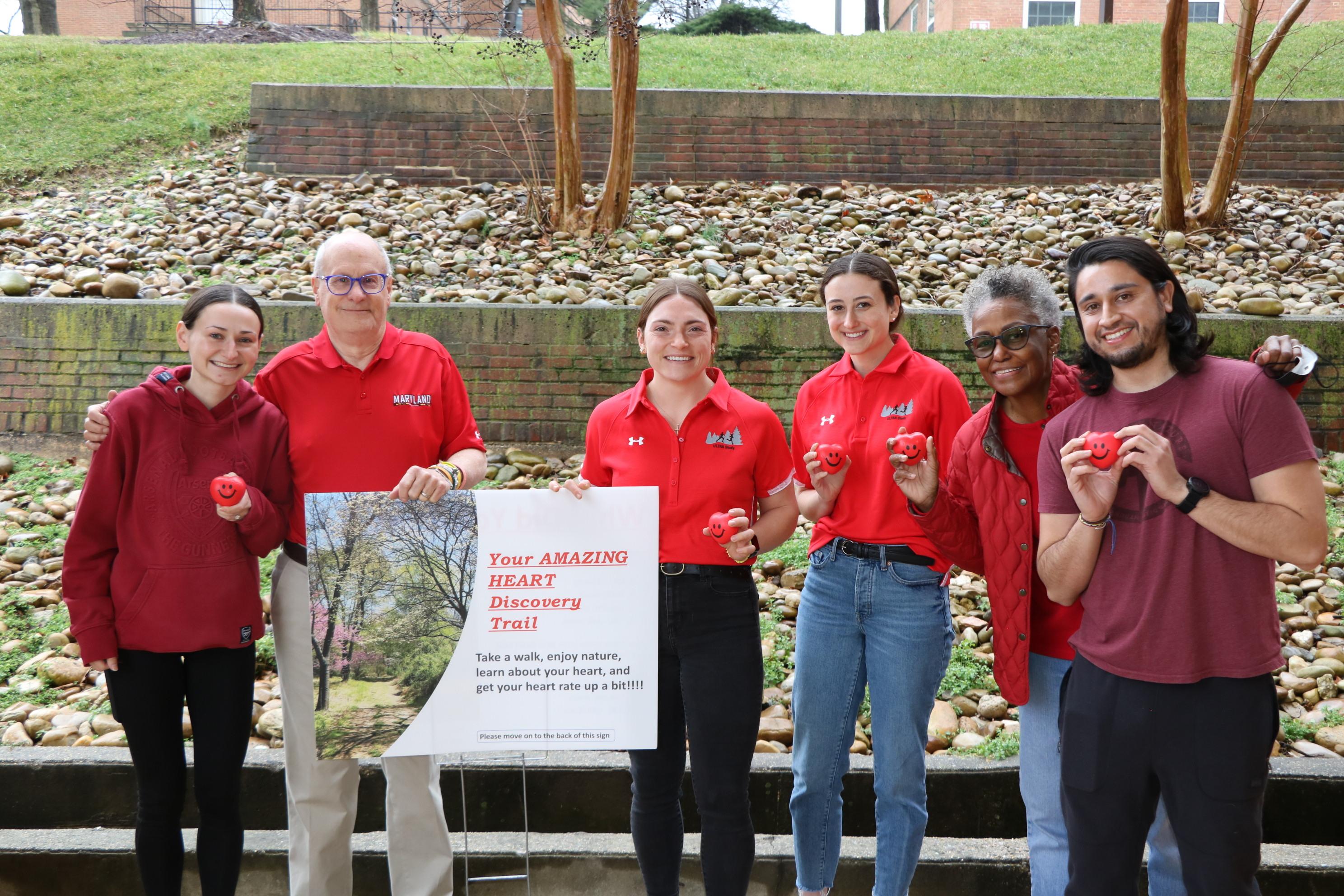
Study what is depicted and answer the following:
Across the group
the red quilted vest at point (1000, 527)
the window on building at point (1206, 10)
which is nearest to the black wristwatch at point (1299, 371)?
the red quilted vest at point (1000, 527)

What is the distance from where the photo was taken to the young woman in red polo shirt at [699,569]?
2.71 metres

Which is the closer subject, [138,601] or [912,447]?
[912,447]

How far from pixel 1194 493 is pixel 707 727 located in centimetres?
136

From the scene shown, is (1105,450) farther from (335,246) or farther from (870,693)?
(335,246)

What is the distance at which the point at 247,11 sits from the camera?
20812mm

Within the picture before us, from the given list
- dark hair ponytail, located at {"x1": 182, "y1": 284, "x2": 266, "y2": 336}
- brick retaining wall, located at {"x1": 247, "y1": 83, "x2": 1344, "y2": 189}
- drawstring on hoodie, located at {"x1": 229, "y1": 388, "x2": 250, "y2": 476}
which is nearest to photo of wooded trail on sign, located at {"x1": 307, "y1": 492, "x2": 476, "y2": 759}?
drawstring on hoodie, located at {"x1": 229, "y1": 388, "x2": 250, "y2": 476}

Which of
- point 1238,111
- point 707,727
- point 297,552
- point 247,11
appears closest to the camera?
point 707,727

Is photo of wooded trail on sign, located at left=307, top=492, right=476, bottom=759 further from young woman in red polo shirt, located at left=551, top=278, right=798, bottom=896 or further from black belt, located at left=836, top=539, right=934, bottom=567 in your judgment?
black belt, located at left=836, top=539, right=934, bottom=567

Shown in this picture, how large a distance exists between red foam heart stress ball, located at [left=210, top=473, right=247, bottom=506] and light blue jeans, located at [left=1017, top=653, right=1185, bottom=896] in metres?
2.17

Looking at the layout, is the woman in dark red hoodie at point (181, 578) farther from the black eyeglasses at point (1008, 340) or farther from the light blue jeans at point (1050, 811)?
the light blue jeans at point (1050, 811)

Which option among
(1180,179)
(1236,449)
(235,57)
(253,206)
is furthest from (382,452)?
(235,57)

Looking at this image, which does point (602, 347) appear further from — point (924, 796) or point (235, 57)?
point (235, 57)

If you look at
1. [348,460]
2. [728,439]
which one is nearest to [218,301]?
[348,460]

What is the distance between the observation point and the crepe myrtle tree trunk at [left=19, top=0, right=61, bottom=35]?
21.7 m
